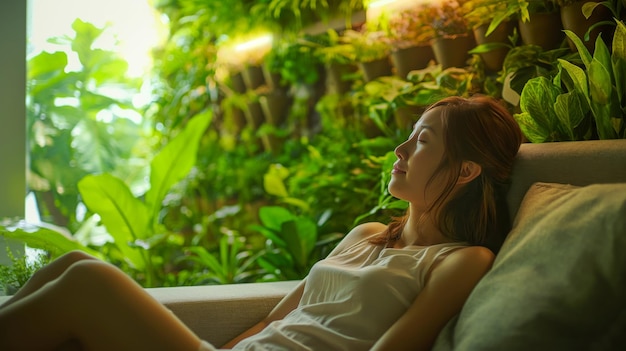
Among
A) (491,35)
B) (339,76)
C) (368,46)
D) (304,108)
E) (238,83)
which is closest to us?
(491,35)

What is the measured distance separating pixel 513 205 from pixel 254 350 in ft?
2.30

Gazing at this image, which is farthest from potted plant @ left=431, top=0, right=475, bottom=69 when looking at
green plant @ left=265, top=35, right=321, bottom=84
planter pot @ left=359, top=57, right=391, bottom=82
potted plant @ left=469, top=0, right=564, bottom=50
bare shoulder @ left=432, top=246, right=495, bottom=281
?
bare shoulder @ left=432, top=246, right=495, bottom=281

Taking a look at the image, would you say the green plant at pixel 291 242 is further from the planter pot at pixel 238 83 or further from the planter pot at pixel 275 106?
the planter pot at pixel 238 83

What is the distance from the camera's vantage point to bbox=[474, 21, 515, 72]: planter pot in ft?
7.11

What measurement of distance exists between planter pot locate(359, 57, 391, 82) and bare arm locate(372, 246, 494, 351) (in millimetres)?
1482

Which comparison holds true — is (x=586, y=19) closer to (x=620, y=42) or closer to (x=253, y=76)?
(x=620, y=42)

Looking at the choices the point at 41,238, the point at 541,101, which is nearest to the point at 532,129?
the point at 541,101

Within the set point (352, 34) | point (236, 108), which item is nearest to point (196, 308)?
point (352, 34)

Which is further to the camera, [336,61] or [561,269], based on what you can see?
[336,61]

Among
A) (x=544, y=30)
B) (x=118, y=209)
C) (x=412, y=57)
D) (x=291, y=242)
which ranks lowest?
(x=291, y=242)

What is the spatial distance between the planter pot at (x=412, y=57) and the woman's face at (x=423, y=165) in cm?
96

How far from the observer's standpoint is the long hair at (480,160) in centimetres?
158

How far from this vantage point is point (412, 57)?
8.47 ft

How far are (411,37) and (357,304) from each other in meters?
1.34
